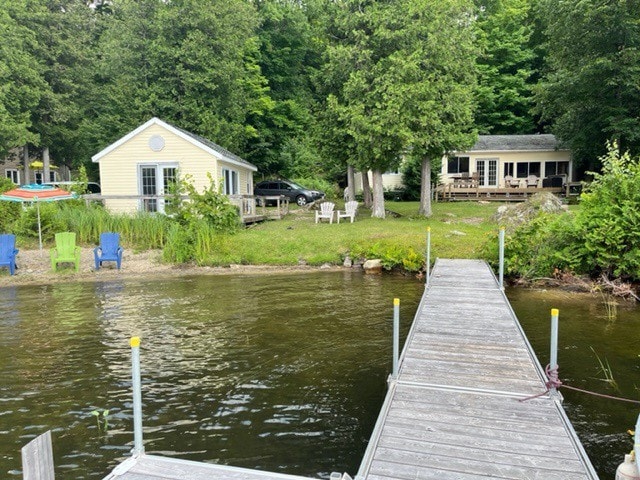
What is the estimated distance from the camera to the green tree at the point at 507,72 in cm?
3747

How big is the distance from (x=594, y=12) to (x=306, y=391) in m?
23.3

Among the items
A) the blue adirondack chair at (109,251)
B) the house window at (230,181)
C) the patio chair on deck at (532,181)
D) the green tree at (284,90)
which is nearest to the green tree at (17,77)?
the house window at (230,181)

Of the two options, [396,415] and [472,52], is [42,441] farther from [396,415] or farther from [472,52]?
[472,52]

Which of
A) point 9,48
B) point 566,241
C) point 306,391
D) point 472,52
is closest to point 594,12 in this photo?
point 472,52

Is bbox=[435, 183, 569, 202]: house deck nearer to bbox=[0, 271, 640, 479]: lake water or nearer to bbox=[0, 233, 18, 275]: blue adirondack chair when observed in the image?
bbox=[0, 271, 640, 479]: lake water

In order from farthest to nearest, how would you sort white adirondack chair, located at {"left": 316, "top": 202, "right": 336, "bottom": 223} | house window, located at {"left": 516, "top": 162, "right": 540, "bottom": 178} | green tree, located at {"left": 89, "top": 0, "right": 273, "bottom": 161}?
house window, located at {"left": 516, "top": 162, "right": 540, "bottom": 178} → green tree, located at {"left": 89, "top": 0, "right": 273, "bottom": 161} → white adirondack chair, located at {"left": 316, "top": 202, "right": 336, "bottom": 223}

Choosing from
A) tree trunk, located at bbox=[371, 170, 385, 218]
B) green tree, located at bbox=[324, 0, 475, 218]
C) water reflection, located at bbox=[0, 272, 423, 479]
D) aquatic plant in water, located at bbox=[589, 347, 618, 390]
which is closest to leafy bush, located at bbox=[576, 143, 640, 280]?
water reflection, located at bbox=[0, 272, 423, 479]

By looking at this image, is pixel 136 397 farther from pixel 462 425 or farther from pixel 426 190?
pixel 426 190

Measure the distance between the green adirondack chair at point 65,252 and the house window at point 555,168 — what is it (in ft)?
95.2

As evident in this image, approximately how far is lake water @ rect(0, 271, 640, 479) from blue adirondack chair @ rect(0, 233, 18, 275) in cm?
205

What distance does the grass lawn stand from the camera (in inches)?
589

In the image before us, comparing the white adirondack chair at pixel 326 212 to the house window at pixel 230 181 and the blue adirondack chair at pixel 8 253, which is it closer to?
Result: the house window at pixel 230 181

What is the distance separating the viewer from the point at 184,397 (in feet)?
20.8

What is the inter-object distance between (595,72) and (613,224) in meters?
14.5
